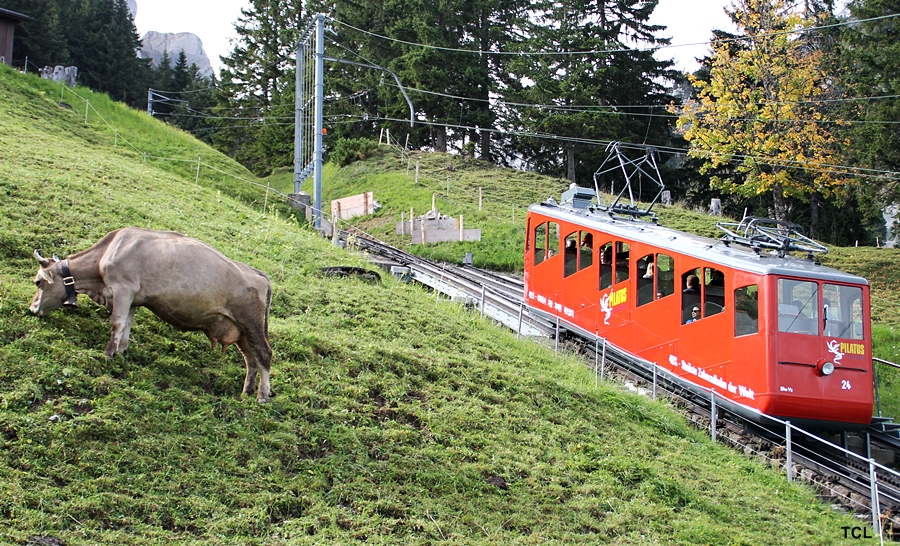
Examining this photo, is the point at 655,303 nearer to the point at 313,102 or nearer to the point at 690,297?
the point at 690,297

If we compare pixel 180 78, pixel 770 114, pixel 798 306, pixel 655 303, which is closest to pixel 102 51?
pixel 180 78

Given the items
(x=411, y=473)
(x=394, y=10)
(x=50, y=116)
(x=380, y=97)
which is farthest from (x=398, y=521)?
(x=394, y=10)

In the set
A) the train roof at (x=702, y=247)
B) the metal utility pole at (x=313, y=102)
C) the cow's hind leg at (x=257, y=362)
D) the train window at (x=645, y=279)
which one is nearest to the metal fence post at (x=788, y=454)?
the train roof at (x=702, y=247)

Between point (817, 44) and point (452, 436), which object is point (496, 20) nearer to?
point (817, 44)

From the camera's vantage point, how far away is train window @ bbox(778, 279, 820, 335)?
13.6m

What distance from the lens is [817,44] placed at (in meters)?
39.7

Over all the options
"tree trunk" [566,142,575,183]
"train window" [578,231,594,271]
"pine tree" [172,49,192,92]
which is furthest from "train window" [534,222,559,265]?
"pine tree" [172,49,192,92]

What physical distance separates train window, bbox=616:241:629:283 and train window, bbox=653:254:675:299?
1036 mm

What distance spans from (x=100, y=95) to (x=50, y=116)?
566 cm

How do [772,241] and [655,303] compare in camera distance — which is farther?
[655,303]

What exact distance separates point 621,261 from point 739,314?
3.90 meters

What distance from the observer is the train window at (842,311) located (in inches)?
541

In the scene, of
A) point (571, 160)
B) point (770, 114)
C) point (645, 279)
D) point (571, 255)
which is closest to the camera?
point (645, 279)

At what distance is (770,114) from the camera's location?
1395 inches
